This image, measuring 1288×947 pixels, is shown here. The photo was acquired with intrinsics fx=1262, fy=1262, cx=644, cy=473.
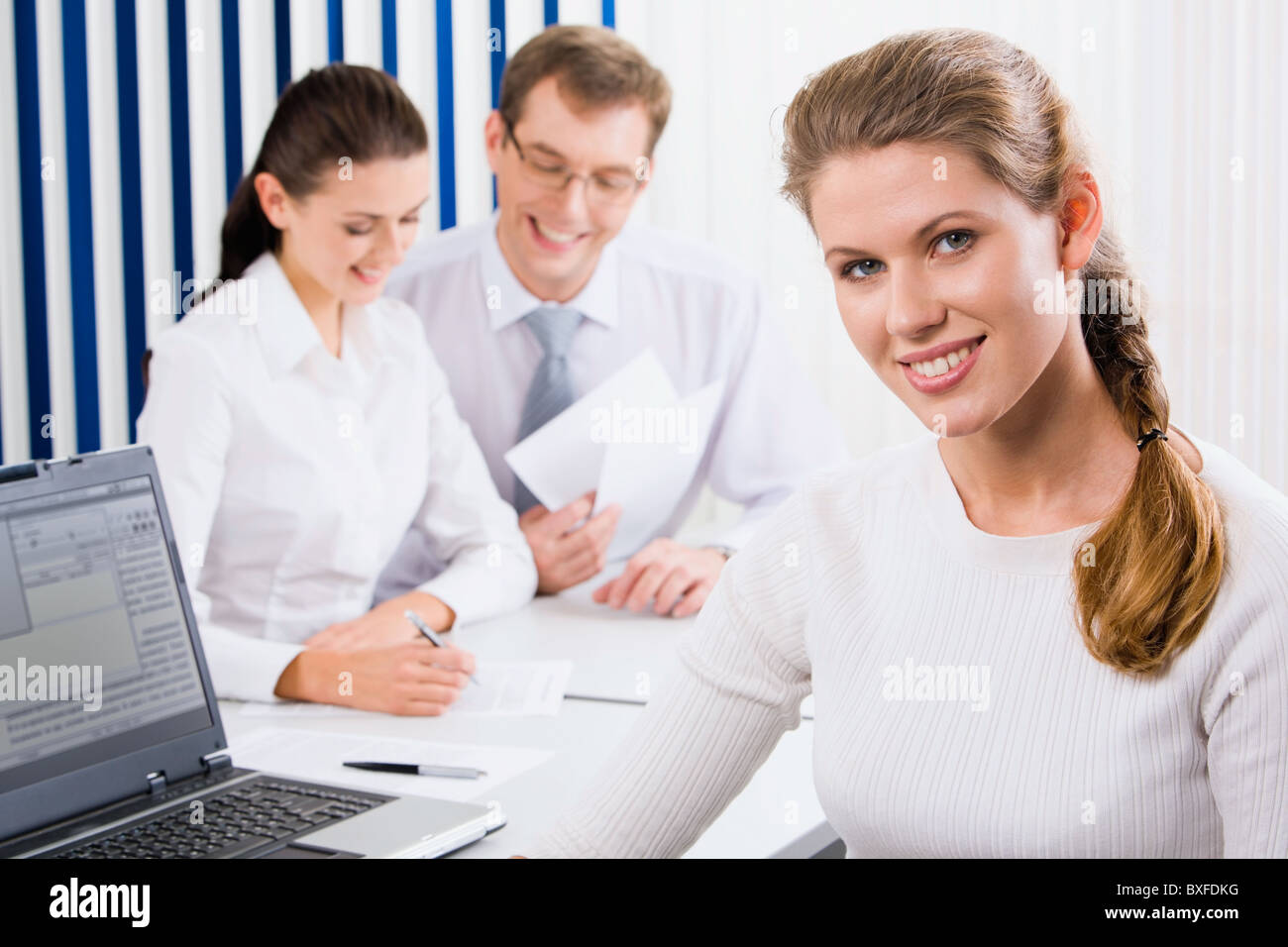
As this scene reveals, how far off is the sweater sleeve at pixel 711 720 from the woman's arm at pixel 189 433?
87 cm

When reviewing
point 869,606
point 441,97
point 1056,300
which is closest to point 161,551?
point 869,606

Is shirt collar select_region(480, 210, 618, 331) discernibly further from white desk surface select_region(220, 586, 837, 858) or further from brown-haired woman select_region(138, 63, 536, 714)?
Answer: white desk surface select_region(220, 586, 837, 858)

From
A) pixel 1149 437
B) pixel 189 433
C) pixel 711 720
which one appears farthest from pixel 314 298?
pixel 1149 437

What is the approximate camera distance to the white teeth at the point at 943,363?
1.02 m

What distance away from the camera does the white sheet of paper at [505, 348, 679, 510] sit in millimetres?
2295

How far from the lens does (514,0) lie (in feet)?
11.1

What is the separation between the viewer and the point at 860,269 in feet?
3.44

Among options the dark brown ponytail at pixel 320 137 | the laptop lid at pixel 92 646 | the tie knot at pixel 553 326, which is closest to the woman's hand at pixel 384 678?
the laptop lid at pixel 92 646

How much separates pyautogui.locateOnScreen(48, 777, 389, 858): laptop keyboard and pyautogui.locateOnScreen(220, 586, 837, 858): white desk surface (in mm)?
137

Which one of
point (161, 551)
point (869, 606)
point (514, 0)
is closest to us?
point (869, 606)

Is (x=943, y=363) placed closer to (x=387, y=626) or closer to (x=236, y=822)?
(x=236, y=822)

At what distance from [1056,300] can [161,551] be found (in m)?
0.91

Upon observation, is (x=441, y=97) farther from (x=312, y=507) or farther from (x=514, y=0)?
(x=312, y=507)

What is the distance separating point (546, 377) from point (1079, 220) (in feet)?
5.64
